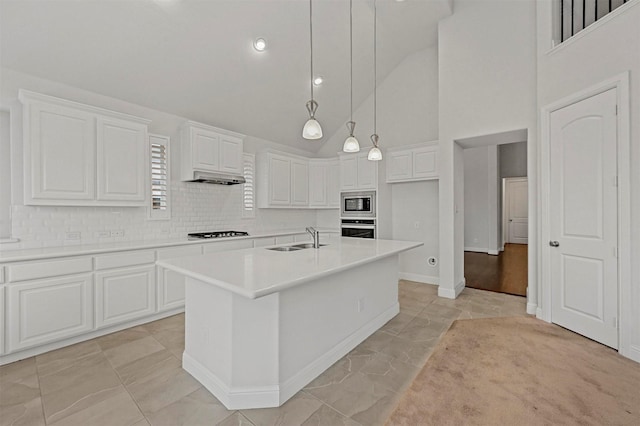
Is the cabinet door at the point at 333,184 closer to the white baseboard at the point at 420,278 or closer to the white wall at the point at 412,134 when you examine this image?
the white wall at the point at 412,134

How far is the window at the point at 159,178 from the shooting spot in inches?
154

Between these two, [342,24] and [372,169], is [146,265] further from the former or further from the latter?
[342,24]

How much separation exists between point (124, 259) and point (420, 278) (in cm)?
444

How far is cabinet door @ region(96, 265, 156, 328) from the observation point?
2.94 metres

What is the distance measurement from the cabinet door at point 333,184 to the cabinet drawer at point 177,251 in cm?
281

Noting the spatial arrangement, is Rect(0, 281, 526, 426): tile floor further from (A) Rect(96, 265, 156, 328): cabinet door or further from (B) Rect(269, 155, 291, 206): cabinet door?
(B) Rect(269, 155, 291, 206): cabinet door

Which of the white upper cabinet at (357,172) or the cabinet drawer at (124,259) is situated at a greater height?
the white upper cabinet at (357,172)

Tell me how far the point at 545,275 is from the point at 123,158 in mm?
5124

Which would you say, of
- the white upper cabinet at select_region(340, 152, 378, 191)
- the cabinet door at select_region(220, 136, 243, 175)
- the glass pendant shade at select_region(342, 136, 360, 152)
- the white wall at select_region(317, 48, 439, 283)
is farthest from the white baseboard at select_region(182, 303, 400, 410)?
the white upper cabinet at select_region(340, 152, 378, 191)

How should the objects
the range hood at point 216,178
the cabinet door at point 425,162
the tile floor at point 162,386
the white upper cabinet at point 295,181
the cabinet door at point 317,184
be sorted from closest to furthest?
the tile floor at point 162,386, the range hood at point 216,178, the cabinet door at point 425,162, the white upper cabinet at point 295,181, the cabinet door at point 317,184

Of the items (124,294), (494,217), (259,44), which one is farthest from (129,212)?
(494,217)

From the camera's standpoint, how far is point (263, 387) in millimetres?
1922

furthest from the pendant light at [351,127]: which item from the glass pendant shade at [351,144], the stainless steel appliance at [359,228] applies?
the stainless steel appliance at [359,228]

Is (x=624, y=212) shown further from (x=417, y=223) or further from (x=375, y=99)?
(x=375, y=99)
